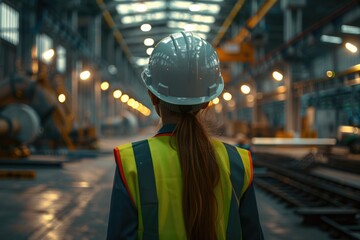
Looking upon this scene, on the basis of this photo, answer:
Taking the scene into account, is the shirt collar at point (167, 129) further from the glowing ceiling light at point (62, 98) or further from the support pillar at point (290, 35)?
the support pillar at point (290, 35)

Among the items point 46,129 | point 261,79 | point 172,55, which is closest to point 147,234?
point 172,55

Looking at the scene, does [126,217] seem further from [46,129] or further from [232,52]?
[232,52]

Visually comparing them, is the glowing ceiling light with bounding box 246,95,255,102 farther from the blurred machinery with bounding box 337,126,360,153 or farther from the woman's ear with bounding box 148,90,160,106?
the woman's ear with bounding box 148,90,160,106

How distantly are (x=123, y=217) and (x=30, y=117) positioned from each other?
15.4 metres

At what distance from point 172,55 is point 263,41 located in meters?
28.9

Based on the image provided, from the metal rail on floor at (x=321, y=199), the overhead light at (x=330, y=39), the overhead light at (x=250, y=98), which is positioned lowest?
the metal rail on floor at (x=321, y=199)

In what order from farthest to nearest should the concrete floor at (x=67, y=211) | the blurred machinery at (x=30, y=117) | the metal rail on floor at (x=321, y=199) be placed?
the blurred machinery at (x=30, y=117) → the metal rail on floor at (x=321, y=199) → the concrete floor at (x=67, y=211)

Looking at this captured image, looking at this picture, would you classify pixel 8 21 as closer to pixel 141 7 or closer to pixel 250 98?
pixel 141 7

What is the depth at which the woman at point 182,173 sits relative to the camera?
170 cm

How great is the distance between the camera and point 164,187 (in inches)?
68.0

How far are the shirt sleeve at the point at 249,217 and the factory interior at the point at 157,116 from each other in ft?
1.12

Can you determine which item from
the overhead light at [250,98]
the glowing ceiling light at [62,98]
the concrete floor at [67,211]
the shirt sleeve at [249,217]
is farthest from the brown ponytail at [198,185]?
the overhead light at [250,98]

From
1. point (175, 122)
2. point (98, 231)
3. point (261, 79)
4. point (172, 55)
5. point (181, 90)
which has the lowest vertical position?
point (98, 231)

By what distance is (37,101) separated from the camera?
1820 centimetres
